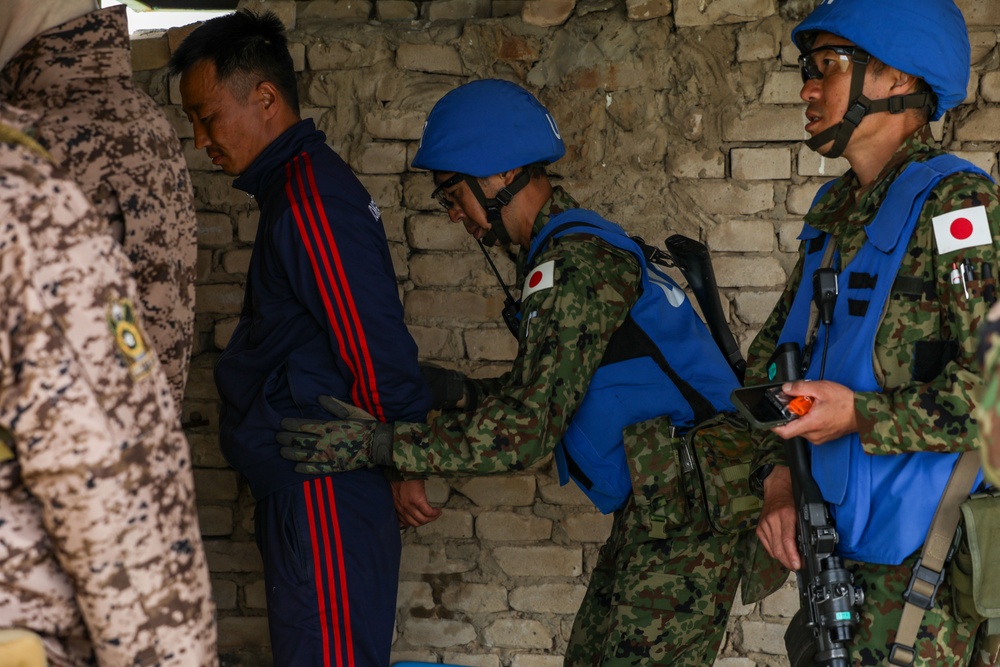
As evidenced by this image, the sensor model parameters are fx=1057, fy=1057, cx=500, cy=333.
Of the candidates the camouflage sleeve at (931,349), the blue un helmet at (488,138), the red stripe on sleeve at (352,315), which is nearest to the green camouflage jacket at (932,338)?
the camouflage sleeve at (931,349)

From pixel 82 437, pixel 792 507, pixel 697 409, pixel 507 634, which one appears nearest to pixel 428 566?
pixel 507 634

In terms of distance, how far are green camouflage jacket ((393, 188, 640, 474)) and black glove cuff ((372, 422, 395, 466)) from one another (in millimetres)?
22

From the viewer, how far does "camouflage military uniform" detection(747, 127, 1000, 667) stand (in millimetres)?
1716

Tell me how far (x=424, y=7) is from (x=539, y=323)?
1.54 meters

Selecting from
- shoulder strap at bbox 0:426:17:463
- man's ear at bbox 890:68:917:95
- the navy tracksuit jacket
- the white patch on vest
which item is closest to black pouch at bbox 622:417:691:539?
the white patch on vest

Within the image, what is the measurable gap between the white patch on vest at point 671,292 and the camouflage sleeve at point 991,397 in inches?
61.3

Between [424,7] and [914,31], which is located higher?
[424,7]

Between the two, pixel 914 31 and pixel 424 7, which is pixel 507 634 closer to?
pixel 424 7

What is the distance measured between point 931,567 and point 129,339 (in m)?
1.32

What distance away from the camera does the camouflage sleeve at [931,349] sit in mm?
1713

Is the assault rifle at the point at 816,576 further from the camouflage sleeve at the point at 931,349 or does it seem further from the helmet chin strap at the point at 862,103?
the helmet chin strap at the point at 862,103

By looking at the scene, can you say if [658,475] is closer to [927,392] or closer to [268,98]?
[927,392]

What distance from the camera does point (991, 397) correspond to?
0.83 metres

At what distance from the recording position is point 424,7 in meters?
3.34
